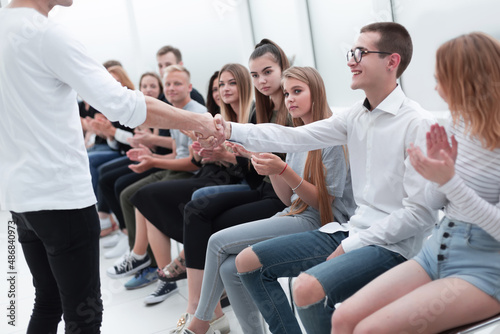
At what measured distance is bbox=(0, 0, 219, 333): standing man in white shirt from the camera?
155cm

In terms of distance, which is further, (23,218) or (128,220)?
(128,220)

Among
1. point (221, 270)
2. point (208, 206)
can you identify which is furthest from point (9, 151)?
→ point (208, 206)

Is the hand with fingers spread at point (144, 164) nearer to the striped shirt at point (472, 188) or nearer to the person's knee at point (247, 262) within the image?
the person's knee at point (247, 262)

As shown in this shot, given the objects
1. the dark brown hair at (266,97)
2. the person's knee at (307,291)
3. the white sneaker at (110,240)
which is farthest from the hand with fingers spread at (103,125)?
the person's knee at (307,291)

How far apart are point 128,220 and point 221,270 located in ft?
5.34

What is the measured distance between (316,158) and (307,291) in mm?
687

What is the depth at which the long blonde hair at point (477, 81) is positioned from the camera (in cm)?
137

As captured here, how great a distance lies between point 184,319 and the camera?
8.14ft

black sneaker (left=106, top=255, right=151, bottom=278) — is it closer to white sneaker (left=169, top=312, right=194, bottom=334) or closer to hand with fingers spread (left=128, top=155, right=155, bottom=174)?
hand with fingers spread (left=128, top=155, right=155, bottom=174)

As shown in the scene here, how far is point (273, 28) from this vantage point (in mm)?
4645

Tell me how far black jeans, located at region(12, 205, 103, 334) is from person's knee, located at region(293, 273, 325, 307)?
0.66 meters

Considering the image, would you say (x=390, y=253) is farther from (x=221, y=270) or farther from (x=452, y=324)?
(x=221, y=270)

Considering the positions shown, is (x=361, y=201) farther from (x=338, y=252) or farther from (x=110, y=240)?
(x=110, y=240)

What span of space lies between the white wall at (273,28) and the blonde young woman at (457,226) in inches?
40.2
